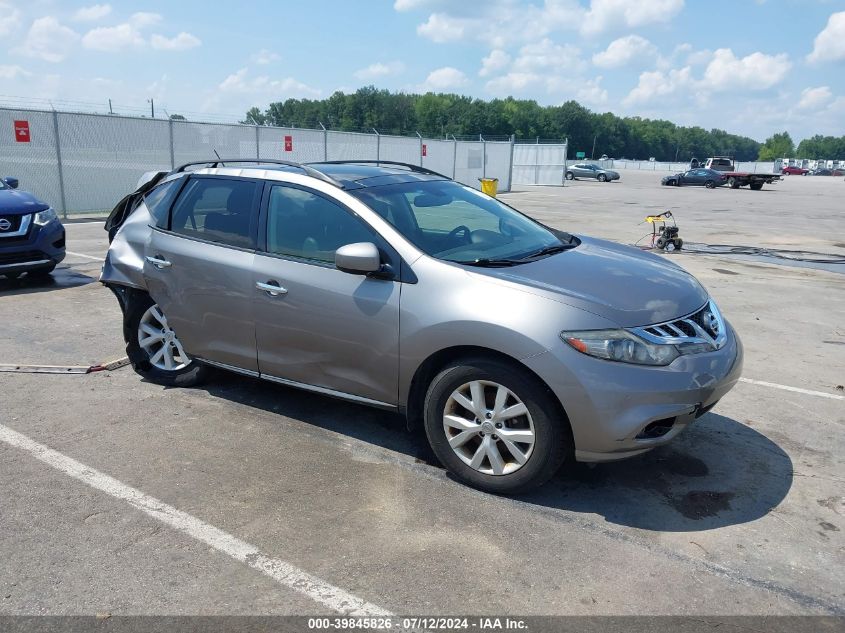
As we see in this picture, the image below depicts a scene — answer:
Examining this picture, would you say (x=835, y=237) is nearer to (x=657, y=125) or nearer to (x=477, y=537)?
(x=477, y=537)

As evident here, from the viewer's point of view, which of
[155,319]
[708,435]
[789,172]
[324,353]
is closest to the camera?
[324,353]

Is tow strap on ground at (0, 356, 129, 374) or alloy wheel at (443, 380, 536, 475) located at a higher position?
alloy wheel at (443, 380, 536, 475)

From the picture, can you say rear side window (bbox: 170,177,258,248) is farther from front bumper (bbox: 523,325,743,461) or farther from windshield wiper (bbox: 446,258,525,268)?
front bumper (bbox: 523,325,743,461)

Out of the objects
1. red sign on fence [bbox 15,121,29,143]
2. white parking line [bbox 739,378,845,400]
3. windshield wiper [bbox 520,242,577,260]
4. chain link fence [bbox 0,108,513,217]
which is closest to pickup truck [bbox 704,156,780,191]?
chain link fence [bbox 0,108,513,217]

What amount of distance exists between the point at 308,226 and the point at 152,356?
193 centimetres

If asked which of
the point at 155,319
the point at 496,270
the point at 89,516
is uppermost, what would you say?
the point at 496,270

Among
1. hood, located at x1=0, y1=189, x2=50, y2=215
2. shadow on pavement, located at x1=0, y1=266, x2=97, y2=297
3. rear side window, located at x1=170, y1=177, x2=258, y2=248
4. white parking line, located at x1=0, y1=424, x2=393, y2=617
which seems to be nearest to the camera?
white parking line, located at x1=0, y1=424, x2=393, y2=617

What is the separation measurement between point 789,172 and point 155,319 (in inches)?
→ 3866

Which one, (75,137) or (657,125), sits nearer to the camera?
(75,137)

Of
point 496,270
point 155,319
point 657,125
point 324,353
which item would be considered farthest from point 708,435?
→ point 657,125

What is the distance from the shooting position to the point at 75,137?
57.1 ft

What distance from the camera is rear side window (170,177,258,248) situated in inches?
176

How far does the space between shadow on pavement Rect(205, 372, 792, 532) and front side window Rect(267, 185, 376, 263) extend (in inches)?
47.2

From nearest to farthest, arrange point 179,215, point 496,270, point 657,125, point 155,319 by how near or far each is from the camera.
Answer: point 496,270 → point 179,215 → point 155,319 → point 657,125
